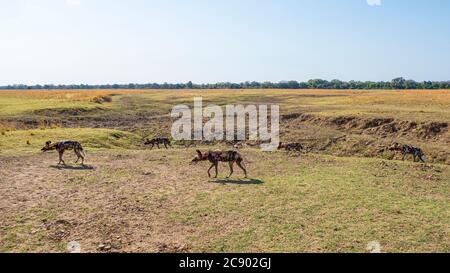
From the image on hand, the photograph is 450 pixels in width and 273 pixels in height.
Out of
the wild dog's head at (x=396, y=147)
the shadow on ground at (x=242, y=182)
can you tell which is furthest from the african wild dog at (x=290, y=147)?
the shadow on ground at (x=242, y=182)

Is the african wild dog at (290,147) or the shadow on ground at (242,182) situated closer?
the shadow on ground at (242,182)

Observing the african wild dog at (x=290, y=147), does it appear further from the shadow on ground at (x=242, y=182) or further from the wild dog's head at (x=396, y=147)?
the shadow on ground at (x=242, y=182)

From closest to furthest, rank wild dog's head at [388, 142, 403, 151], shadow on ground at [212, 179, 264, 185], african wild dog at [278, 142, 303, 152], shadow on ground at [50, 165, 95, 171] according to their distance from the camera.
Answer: shadow on ground at [212, 179, 264, 185] → shadow on ground at [50, 165, 95, 171] → wild dog's head at [388, 142, 403, 151] → african wild dog at [278, 142, 303, 152]

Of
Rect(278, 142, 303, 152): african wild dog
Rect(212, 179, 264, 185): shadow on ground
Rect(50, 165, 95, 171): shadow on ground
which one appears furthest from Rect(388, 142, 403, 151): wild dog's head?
Rect(50, 165, 95, 171): shadow on ground

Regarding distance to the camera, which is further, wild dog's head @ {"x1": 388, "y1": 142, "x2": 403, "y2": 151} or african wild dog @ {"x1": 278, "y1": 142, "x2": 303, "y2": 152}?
african wild dog @ {"x1": 278, "y1": 142, "x2": 303, "y2": 152}

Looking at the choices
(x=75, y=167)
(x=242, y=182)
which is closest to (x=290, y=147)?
(x=242, y=182)

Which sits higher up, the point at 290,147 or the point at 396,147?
the point at 396,147

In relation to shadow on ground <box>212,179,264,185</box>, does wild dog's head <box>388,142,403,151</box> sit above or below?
above

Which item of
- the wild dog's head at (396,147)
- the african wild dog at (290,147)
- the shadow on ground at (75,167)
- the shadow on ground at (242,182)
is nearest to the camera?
the shadow on ground at (242,182)

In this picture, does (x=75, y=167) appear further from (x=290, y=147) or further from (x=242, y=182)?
(x=290, y=147)

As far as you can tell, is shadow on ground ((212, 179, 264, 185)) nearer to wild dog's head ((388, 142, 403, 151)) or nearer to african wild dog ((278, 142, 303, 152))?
african wild dog ((278, 142, 303, 152))

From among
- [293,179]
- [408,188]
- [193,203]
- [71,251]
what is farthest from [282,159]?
[71,251]

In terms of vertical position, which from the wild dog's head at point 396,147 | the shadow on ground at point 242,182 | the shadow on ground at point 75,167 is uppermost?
the wild dog's head at point 396,147

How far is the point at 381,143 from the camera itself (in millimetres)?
32281
